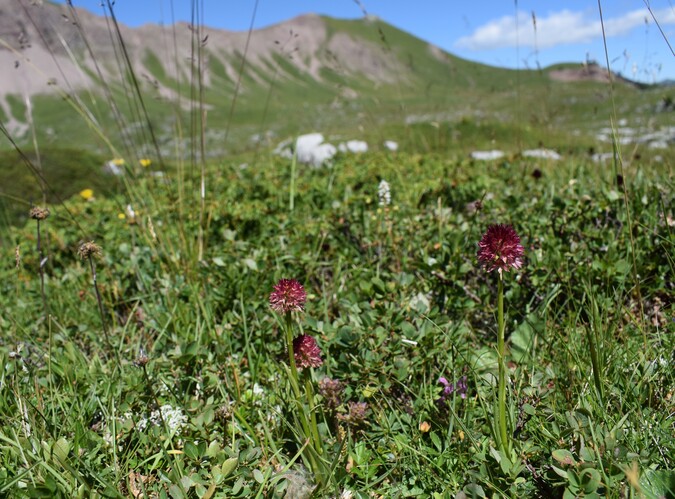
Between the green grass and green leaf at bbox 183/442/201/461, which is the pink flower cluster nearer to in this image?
the green grass

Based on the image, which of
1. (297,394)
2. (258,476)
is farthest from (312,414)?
(258,476)

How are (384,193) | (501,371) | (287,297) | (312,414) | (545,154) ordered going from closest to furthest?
(501,371), (287,297), (312,414), (384,193), (545,154)

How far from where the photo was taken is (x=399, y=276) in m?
2.51

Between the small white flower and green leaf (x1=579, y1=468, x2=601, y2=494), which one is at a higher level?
the small white flower

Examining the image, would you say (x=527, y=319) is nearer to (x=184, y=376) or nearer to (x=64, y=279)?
(x=184, y=376)

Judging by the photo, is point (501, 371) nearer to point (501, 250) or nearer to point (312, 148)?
point (501, 250)

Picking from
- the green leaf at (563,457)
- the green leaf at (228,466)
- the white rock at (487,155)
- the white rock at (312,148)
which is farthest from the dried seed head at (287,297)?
the white rock at (312,148)

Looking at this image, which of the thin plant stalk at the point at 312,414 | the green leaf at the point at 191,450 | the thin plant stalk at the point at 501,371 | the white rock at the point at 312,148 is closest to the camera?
the thin plant stalk at the point at 501,371

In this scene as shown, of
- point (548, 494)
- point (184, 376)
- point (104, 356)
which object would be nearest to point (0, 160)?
point (104, 356)

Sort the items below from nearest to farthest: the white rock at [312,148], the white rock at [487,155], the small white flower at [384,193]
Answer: the small white flower at [384,193] < the white rock at [487,155] < the white rock at [312,148]

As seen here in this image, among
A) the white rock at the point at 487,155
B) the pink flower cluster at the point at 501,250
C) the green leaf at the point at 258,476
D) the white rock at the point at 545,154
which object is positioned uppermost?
the white rock at the point at 545,154

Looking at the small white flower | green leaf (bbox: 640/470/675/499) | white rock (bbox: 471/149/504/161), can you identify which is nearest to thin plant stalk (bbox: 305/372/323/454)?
green leaf (bbox: 640/470/675/499)

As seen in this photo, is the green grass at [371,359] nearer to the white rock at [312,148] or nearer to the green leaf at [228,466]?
the green leaf at [228,466]

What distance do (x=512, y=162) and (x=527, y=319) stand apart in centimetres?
439
